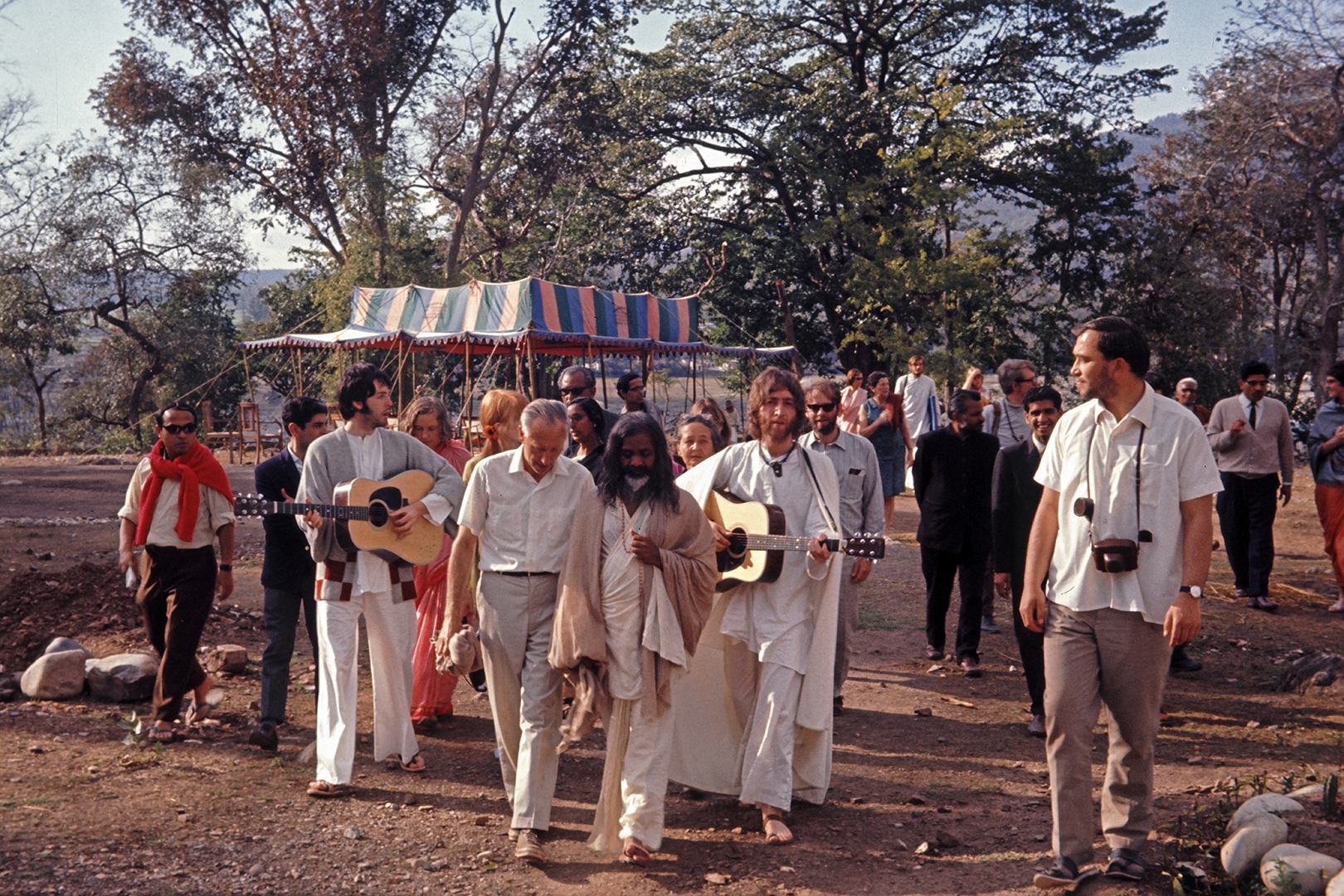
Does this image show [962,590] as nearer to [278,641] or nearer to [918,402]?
[278,641]

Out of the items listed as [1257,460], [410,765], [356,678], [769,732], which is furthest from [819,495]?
[1257,460]

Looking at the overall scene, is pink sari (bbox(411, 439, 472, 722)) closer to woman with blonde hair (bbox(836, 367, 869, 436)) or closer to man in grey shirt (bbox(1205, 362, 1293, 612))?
man in grey shirt (bbox(1205, 362, 1293, 612))

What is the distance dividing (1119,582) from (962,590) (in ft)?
12.5

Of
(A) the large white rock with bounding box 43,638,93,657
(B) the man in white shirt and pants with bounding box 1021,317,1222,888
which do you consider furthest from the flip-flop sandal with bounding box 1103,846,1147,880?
(A) the large white rock with bounding box 43,638,93,657

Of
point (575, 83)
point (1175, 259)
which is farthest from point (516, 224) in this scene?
point (1175, 259)

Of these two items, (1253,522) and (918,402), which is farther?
(918,402)

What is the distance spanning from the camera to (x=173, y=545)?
639 cm

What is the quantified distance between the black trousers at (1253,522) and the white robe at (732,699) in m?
6.48

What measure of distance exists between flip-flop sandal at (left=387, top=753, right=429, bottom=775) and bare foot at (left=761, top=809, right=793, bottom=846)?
6.24 feet

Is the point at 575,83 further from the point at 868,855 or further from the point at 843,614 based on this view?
the point at 868,855

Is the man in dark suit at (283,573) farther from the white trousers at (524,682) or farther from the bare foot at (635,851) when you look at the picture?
the bare foot at (635,851)

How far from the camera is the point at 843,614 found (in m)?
6.87

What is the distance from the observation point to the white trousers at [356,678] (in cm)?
545

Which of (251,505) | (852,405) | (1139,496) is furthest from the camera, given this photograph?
(852,405)
